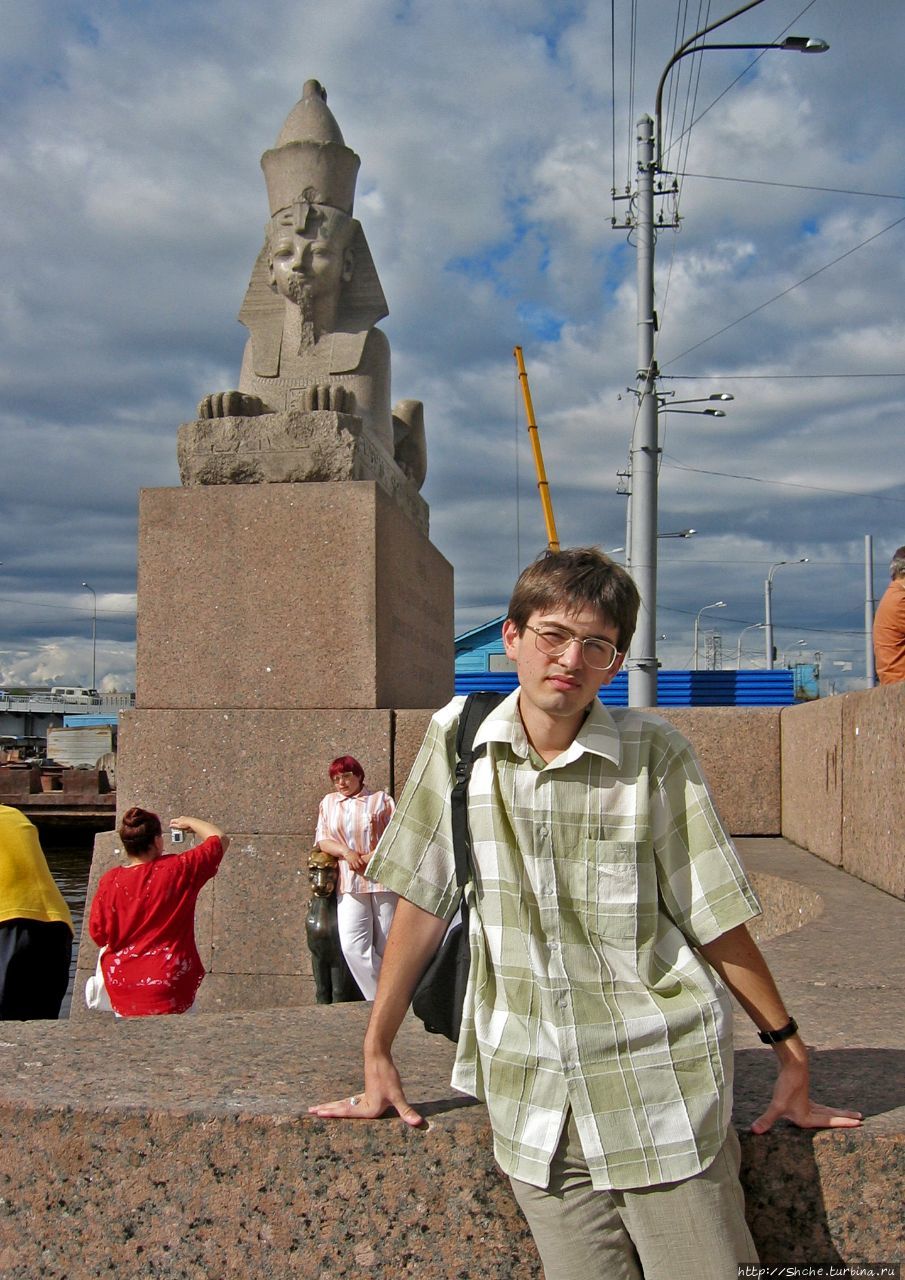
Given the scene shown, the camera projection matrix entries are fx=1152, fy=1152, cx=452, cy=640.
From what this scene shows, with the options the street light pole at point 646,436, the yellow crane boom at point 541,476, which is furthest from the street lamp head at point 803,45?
the yellow crane boom at point 541,476

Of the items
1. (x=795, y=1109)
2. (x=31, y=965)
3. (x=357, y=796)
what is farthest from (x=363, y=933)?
(x=795, y=1109)

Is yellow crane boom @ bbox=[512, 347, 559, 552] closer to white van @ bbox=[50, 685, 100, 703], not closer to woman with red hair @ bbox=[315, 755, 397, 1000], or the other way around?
woman with red hair @ bbox=[315, 755, 397, 1000]

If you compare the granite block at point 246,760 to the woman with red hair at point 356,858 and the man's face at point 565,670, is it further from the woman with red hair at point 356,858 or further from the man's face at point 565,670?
the man's face at point 565,670

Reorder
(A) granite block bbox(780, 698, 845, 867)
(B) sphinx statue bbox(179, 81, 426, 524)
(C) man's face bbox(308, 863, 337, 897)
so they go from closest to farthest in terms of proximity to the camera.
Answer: (A) granite block bbox(780, 698, 845, 867) < (C) man's face bbox(308, 863, 337, 897) < (B) sphinx statue bbox(179, 81, 426, 524)

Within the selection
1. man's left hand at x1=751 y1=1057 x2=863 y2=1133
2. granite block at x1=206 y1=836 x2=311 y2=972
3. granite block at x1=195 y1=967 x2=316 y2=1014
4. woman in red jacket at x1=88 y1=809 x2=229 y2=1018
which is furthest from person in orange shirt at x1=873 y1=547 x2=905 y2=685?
man's left hand at x1=751 y1=1057 x2=863 y2=1133

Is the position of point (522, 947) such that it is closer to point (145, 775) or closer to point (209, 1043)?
point (209, 1043)

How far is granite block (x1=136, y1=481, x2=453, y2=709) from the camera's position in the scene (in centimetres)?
634

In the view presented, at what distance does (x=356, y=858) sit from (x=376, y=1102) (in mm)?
3525

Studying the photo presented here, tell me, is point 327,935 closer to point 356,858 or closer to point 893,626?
point 356,858

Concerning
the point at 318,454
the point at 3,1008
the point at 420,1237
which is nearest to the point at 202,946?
the point at 3,1008

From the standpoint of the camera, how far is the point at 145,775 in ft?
20.4

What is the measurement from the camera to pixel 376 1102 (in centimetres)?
202

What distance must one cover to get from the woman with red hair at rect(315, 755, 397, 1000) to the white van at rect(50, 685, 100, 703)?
81.0 m

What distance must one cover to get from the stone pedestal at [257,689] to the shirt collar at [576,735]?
407 centimetres
